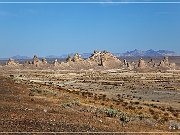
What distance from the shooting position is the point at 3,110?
21.0 m

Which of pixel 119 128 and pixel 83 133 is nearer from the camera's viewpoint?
pixel 83 133

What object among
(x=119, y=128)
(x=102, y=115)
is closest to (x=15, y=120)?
(x=119, y=128)

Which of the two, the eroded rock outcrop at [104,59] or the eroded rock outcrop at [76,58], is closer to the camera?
the eroded rock outcrop at [76,58]

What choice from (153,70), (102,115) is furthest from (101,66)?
(102,115)

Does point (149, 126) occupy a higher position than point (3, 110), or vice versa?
point (3, 110)

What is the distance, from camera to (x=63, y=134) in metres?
16.5

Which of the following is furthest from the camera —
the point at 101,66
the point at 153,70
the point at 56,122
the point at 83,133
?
the point at 101,66

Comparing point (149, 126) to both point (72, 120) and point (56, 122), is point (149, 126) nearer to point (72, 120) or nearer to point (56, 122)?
point (72, 120)

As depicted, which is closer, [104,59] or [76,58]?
[76,58]

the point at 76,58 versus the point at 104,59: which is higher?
the point at 76,58

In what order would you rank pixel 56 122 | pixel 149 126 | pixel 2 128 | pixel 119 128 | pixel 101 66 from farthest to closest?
pixel 101 66, pixel 149 126, pixel 119 128, pixel 56 122, pixel 2 128

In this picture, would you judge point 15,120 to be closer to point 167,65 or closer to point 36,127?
point 36,127

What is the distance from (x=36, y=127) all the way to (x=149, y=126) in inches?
334

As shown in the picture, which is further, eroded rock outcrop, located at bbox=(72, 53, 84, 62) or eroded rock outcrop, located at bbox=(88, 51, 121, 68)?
eroded rock outcrop, located at bbox=(88, 51, 121, 68)
